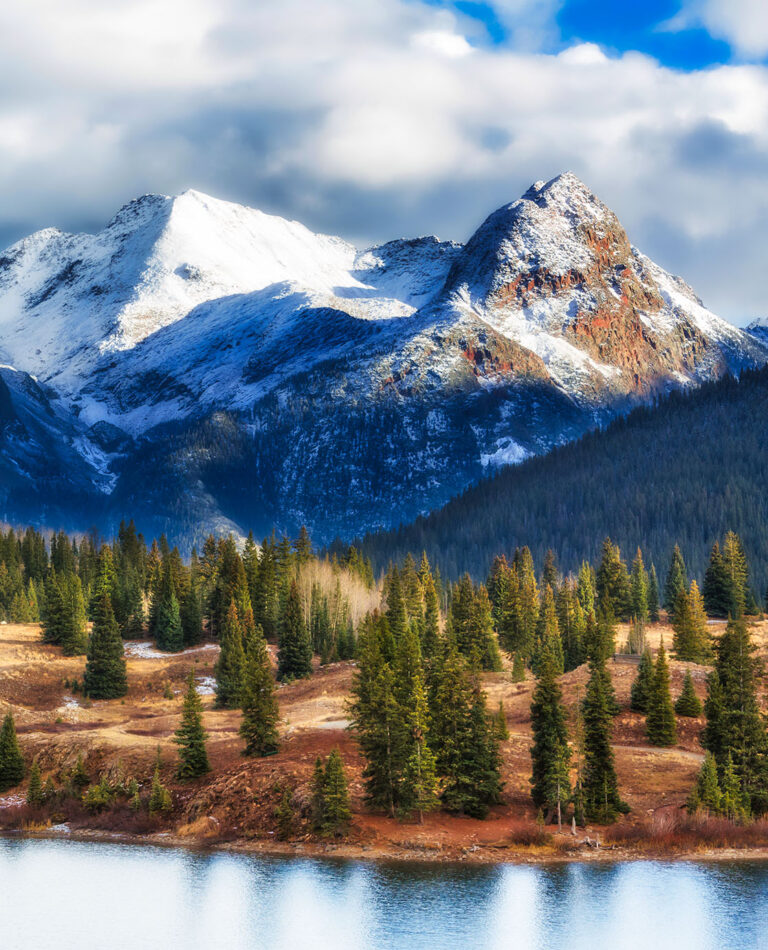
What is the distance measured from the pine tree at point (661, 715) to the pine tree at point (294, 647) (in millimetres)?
47150

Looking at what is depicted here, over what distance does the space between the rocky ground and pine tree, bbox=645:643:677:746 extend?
3.46 feet

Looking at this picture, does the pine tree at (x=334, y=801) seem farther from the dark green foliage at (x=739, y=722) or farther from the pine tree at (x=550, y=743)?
the dark green foliage at (x=739, y=722)

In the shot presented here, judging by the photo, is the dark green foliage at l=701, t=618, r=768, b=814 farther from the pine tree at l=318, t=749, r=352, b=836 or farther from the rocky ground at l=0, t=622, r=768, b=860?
the pine tree at l=318, t=749, r=352, b=836

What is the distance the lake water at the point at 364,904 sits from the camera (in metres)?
55.2

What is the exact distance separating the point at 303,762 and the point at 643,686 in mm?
28558

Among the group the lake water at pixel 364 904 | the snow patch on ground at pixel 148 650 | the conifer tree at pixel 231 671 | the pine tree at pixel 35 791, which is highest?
the snow patch on ground at pixel 148 650

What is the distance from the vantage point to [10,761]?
270 feet

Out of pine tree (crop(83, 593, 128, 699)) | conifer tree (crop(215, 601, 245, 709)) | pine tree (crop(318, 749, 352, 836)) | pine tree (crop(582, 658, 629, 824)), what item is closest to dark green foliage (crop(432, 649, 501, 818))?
pine tree (crop(582, 658, 629, 824))

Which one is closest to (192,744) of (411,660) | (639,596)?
(411,660)

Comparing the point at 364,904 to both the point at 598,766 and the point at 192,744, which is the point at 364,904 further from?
the point at 192,744

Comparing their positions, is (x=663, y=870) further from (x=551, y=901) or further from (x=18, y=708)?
(x=18, y=708)

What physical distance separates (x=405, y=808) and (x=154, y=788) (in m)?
17.4

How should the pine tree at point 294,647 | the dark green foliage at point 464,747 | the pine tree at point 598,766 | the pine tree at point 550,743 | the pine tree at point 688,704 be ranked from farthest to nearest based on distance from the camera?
the pine tree at point 294,647 → the pine tree at point 688,704 → the dark green foliage at point 464,747 → the pine tree at point 598,766 → the pine tree at point 550,743

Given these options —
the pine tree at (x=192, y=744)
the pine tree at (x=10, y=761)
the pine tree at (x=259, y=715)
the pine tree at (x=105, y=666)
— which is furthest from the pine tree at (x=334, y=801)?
the pine tree at (x=105, y=666)
